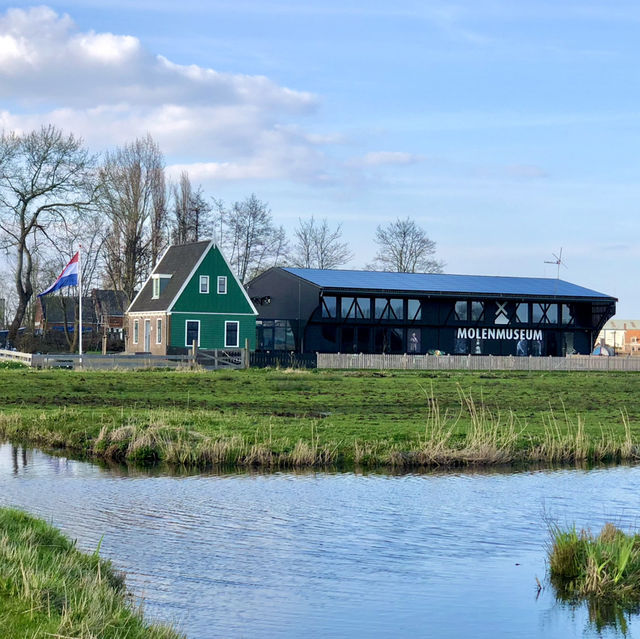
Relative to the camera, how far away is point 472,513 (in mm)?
17750

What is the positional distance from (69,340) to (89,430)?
209ft

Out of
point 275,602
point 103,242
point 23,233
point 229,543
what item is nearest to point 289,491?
point 229,543

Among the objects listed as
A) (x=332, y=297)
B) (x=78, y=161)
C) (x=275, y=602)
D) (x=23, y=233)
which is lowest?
(x=275, y=602)

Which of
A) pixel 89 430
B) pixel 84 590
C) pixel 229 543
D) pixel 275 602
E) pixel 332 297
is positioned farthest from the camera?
pixel 332 297

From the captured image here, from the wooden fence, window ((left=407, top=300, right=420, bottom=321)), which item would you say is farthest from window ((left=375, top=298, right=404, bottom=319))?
the wooden fence

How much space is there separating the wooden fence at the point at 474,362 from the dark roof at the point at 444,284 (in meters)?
8.39

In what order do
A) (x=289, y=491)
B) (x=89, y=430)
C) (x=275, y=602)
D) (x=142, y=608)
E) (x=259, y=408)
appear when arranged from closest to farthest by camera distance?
(x=142, y=608), (x=275, y=602), (x=289, y=491), (x=89, y=430), (x=259, y=408)

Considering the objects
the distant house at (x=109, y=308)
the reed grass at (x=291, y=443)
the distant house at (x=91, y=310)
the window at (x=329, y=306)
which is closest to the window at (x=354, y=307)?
the window at (x=329, y=306)

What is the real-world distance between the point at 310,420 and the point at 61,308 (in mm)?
85700

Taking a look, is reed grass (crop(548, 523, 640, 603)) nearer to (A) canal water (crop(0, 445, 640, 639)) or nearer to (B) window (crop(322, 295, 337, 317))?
(A) canal water (crop(0, 445, 640, 639))

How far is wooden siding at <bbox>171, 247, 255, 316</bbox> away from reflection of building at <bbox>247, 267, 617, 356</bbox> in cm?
485

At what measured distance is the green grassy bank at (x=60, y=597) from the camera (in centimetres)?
907

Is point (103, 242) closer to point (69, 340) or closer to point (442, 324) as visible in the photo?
point (69, 340)

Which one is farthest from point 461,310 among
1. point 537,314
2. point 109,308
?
point 109,308
